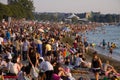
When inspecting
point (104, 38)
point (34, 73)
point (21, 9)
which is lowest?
point (104, 38)

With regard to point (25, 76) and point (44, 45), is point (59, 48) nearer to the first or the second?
point (44, 45)

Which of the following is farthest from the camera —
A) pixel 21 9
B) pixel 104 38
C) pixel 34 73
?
pixel 21 9

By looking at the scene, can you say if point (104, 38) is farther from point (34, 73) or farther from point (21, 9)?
point (34, 73)

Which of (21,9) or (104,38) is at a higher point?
(21,9)

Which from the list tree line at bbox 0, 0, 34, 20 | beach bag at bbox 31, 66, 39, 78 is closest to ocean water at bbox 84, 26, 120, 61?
tree line at bbox 0, 0, 34, 20

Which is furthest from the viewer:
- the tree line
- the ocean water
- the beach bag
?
the tree line

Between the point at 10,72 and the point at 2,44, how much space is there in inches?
278

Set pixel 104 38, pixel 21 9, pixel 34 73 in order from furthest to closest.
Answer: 1. pixel 21 9
2. pixel 104 38
3. pixel 34 73

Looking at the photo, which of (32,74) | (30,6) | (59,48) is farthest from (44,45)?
(30,6)

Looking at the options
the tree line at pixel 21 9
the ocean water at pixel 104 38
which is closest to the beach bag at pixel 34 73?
the ocean water at pixel 104 38

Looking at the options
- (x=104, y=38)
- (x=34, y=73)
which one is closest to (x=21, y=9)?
(x=104, y=38)

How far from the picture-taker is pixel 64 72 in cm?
1459

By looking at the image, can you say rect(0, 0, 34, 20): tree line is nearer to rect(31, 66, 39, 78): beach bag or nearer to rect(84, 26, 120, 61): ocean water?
rect(84, 26, 120, 61): ocean water

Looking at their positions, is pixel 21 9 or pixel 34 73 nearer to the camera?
pixel 34 73
